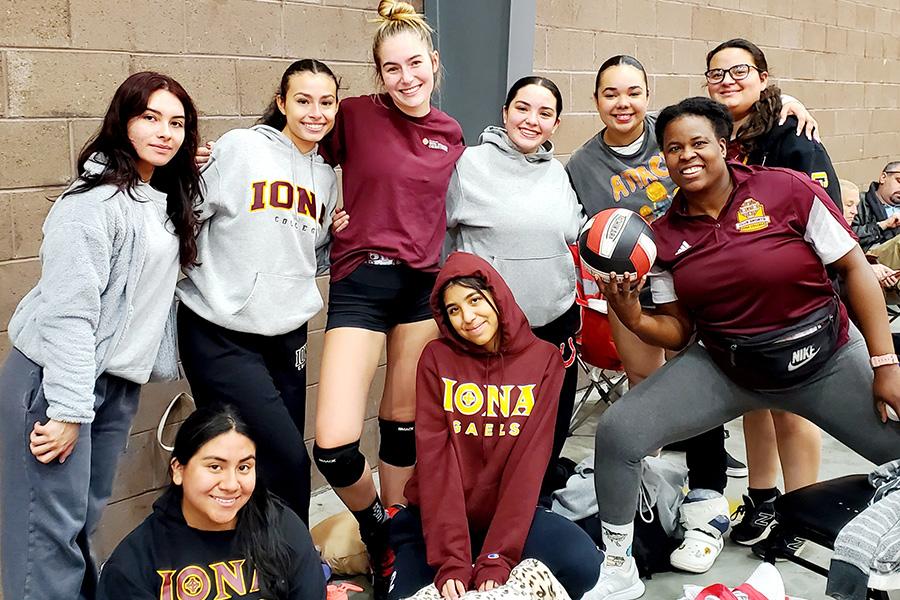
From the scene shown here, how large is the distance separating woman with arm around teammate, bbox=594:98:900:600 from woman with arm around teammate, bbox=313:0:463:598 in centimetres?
55

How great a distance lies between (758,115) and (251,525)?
82.3 inches

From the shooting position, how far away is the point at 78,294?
205cm

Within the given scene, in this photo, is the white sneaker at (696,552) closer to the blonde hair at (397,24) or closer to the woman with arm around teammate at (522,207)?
the woman with arm around teammate at (522,207)

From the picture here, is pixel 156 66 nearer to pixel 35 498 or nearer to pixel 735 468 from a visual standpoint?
pixel 35 498

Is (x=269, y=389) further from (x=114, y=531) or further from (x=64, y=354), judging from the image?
(x=114, y=531)

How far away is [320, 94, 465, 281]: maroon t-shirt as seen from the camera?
2658 millimetres

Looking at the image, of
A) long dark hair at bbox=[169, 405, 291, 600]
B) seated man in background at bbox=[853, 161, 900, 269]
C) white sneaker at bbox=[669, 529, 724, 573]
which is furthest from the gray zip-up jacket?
seated man in background at bbox=[853, 161, 900, 269]

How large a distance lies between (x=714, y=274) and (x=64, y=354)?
164 cm

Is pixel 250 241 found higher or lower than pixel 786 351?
higher

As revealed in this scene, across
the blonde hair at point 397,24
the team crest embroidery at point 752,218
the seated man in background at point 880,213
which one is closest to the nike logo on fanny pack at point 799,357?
the team crest embroidery at point 752,218

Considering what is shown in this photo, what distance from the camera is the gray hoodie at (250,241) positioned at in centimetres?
245

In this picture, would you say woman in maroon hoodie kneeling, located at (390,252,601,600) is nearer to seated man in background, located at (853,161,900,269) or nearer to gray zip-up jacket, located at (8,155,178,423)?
gray zip-up jacket, located at (8,155,178,423)

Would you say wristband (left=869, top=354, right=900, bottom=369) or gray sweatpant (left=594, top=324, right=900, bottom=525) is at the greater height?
wristband (left=869, top=354, right=900, bottom=369)

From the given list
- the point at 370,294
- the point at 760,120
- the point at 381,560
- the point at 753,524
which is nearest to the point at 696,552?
the point at 753,524
